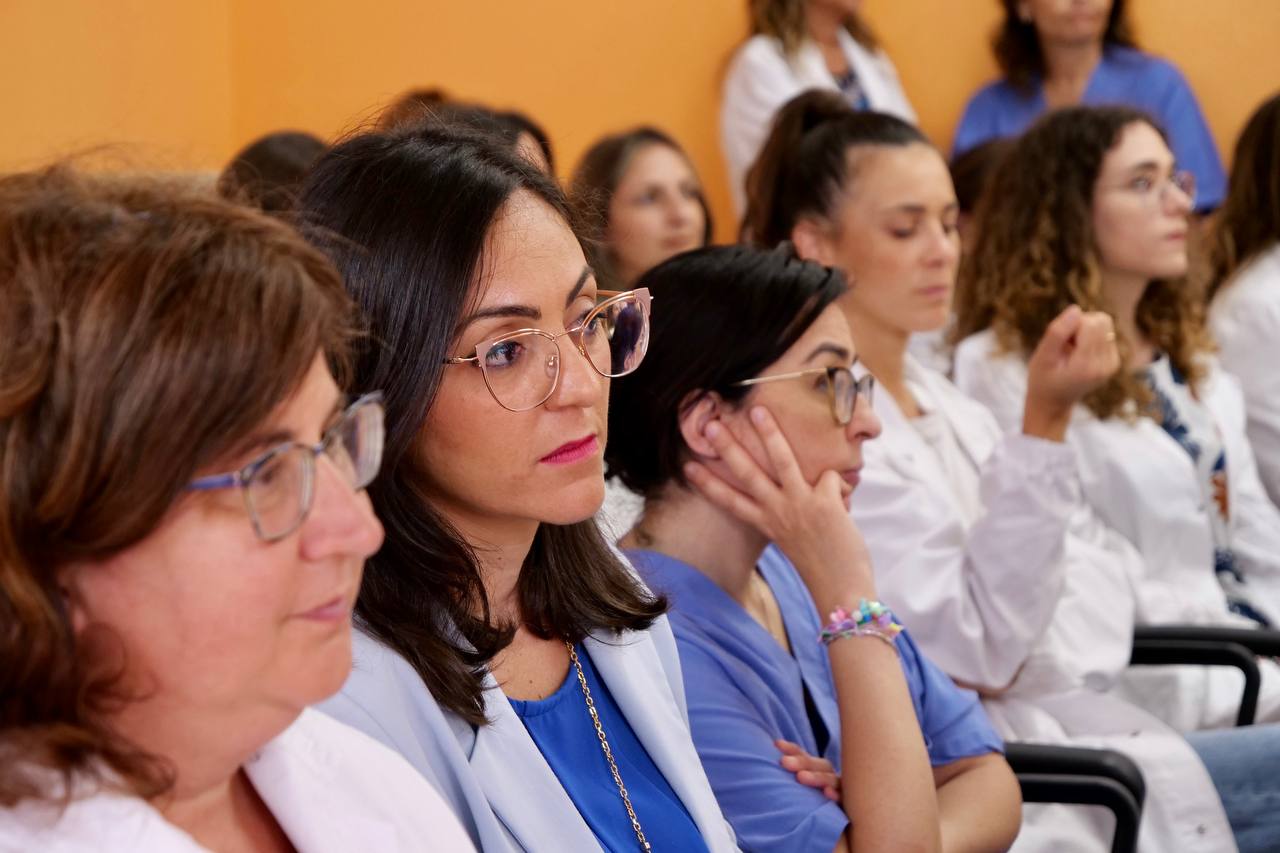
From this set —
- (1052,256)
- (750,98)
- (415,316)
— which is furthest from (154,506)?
(750,98)

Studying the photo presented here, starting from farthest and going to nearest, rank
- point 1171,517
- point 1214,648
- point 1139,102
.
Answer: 1. point 1139,102
2. point 1171,517
3. point 1214,648

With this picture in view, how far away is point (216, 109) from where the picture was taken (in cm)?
362

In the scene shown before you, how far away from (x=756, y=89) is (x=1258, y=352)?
1.60m

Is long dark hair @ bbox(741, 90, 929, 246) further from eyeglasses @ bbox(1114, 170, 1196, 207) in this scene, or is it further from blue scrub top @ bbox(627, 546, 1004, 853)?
blue scrub top @ bbox(627, 546, 1004, 853)

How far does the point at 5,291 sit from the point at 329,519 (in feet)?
0.73

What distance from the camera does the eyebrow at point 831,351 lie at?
1.81 metres

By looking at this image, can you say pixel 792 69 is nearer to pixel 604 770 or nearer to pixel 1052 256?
pixel 1052 256

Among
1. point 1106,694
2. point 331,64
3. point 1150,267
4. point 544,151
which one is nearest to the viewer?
point 1106,694

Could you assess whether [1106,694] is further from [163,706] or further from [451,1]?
[451,1]

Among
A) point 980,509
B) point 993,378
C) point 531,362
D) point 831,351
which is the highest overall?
point 531,362

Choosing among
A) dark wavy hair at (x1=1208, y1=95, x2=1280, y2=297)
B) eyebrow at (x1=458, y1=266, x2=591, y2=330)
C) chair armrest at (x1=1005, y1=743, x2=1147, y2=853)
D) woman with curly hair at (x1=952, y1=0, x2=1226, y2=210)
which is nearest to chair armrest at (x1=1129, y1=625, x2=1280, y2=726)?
chair armrest at (x1=1005, y1=743, x2=1147, y2=853)

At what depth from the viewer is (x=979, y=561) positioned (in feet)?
7.54

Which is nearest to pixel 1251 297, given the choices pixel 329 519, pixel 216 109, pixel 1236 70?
pixel 1236 70

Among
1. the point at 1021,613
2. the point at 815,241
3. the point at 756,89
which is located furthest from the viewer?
the point at 756,89
